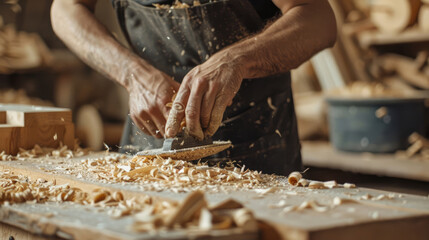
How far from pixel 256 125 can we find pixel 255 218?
45.3 inches

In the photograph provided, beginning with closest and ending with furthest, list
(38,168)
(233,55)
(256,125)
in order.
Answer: (38,168), (233,55), (256,125)

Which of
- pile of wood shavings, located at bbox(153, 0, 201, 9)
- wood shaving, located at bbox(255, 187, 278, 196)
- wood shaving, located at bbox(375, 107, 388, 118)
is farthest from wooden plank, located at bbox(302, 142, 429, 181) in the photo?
wood shaving, located at bbox(255, 187, 278, 196)

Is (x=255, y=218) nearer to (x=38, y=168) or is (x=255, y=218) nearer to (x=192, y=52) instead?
(x=38, y=168)

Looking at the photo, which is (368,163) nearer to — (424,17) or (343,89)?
(343,89)

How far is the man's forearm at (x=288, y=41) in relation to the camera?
2.06 m

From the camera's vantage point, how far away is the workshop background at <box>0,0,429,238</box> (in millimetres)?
4133

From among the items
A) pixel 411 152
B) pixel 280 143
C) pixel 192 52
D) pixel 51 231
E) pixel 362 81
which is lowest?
pixel 411 152

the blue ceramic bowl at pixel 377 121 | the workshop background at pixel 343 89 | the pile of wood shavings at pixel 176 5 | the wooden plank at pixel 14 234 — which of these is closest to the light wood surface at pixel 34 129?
the pile of wood shavings at pixel 176 5

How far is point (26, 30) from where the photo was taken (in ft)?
16.7

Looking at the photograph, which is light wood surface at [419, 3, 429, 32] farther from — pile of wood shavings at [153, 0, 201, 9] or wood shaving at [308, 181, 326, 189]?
wood shaving at [308, 181, 326, 189]

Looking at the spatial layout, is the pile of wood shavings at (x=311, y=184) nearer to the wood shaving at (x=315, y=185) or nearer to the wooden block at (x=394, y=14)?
the wood shaving at (x=315, y=185)

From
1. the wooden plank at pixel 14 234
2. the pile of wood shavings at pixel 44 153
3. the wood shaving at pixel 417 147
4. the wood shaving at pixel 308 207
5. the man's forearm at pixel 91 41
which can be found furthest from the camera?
the wood shaving at pixel 417 147

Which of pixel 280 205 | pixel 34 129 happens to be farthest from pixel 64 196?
pixel 34 129

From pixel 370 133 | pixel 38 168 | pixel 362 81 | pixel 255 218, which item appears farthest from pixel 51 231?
pixel 362 81
